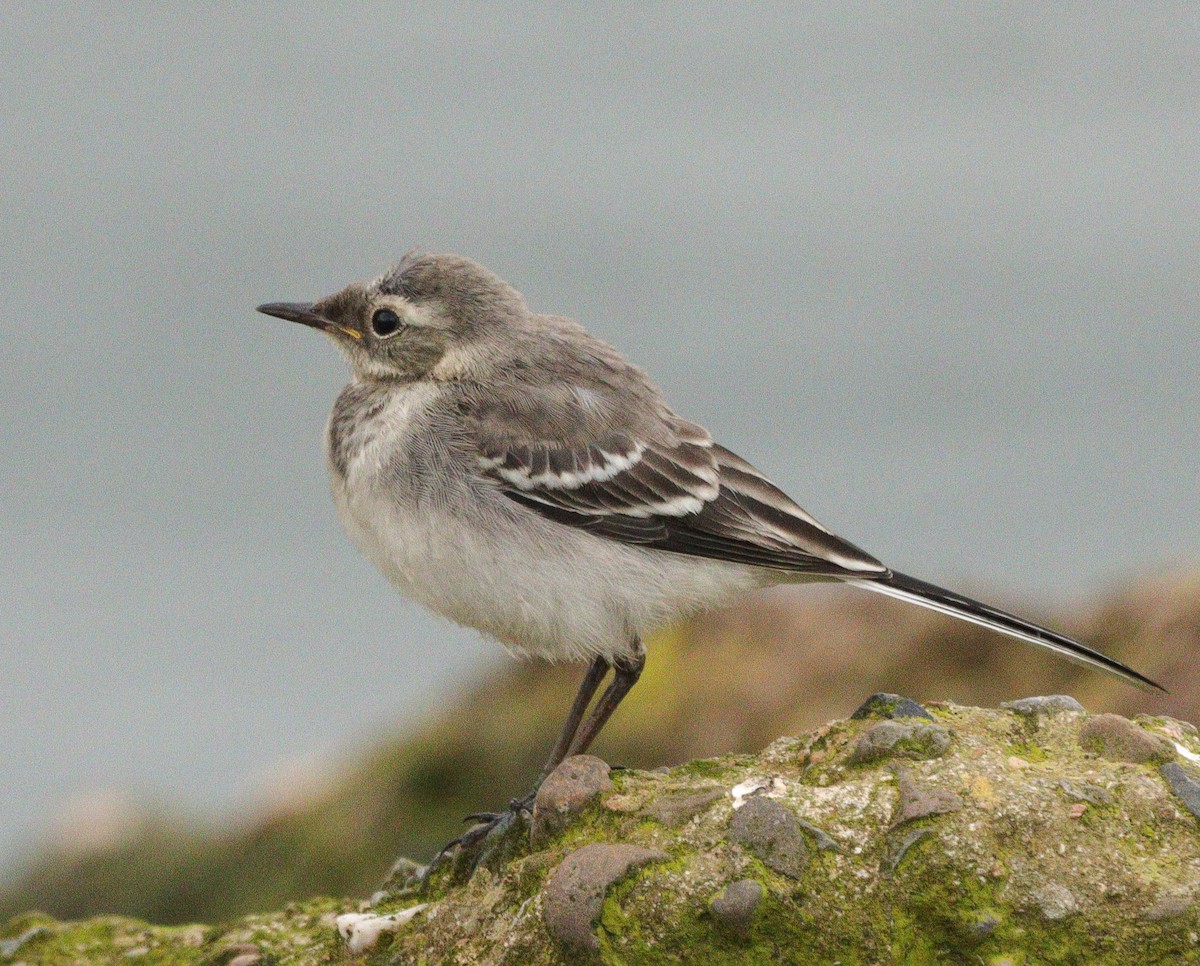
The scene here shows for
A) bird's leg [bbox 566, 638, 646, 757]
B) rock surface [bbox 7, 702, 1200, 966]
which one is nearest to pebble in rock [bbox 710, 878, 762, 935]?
Answer: rock surface [bbox 7, 702, 1200, 966]

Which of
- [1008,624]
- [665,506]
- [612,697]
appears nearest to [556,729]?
[612,697]

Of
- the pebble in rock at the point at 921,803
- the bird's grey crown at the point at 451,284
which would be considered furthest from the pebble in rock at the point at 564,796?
the bird's grey crown at the point at 451,284

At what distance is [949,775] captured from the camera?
19.8ft

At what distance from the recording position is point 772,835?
5.85 metres

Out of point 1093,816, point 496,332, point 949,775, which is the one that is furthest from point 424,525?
point 1093,816

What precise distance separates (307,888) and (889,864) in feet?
21.9

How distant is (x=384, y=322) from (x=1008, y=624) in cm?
359

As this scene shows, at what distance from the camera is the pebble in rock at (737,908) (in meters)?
5.61

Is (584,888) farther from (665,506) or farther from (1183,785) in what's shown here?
(665,506)

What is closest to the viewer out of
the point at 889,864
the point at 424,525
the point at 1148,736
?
the point at 889,864

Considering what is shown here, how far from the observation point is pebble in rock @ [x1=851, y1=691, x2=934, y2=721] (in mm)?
6602

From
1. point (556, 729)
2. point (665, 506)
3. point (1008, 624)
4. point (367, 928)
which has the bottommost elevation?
point (556, 729)

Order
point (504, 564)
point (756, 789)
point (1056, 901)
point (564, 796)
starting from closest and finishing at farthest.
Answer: point (1056, 901), point (756, 789), point (564, 796), point (504, 564)

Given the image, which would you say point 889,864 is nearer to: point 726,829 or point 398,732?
point 726,829
